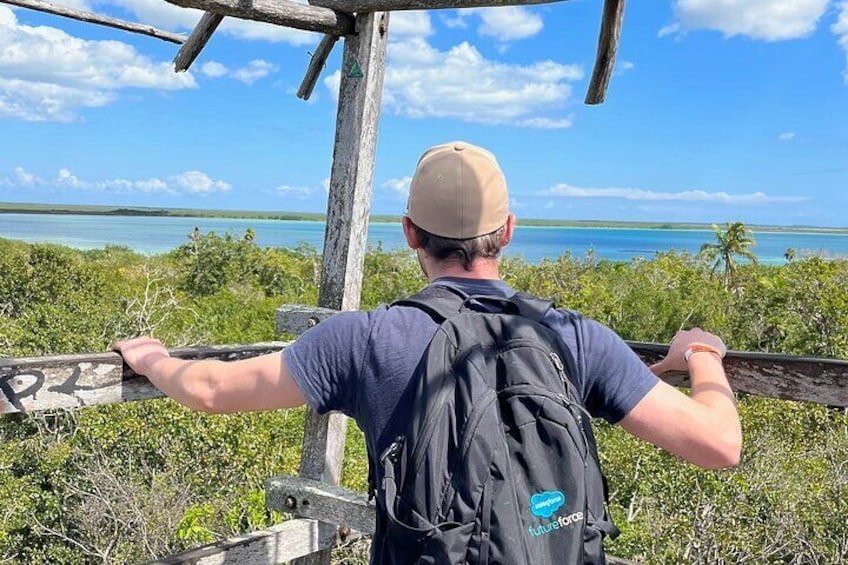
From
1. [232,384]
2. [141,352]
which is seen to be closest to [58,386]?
[141,352]

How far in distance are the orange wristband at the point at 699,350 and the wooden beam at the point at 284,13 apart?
1.42m

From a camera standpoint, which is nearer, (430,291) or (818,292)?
(430,291)

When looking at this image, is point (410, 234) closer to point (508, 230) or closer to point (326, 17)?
point (508, 230)

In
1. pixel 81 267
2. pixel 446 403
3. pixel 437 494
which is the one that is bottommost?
pixel 81 267

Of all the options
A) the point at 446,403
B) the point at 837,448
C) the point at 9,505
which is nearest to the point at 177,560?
the point at 446,403

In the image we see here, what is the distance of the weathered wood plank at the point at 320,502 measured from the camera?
2.22 meters

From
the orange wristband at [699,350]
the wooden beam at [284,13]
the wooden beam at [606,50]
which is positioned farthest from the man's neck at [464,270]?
the wooden beam at [284,13]

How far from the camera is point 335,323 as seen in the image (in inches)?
51.9

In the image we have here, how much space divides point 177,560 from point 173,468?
8056 millimetres

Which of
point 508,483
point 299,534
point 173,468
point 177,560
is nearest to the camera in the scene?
point 508,483

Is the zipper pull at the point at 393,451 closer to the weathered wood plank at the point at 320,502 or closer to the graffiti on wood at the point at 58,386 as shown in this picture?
the graffiti on wood at the point at 58,386

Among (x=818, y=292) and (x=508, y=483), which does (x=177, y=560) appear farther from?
(x=818, y=292)

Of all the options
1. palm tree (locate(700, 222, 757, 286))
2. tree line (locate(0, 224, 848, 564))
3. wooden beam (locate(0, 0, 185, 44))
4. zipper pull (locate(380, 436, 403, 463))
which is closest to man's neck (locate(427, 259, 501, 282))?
zipper pull (locate(380, 436, 403, 463))

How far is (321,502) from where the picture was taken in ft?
7.59
